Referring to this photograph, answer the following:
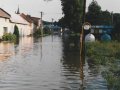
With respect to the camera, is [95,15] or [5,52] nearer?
[5,52]

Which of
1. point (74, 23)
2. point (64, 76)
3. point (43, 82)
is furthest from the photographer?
point (74, 23)

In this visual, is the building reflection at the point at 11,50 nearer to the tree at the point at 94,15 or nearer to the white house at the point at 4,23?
the white house at the point at 4,23

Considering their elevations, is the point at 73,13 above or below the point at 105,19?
above

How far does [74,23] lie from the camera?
92.1 metres

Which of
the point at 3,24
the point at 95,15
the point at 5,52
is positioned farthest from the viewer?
the point at 95,15

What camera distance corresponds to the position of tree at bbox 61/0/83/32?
91312 millimetres

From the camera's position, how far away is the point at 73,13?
9225 cm

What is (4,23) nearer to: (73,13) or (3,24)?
(3,24)

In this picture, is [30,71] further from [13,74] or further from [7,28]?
[7,28]

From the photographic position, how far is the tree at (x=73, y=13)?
91312 millimetres

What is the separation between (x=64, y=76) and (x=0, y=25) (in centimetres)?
4957

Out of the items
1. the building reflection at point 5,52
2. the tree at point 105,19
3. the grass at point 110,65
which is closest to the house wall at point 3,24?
the building reflection at point 5,52

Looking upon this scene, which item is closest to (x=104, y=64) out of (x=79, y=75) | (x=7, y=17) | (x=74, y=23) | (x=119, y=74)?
(x=79, y=75)

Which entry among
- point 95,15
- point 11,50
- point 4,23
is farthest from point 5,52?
point 95,15
